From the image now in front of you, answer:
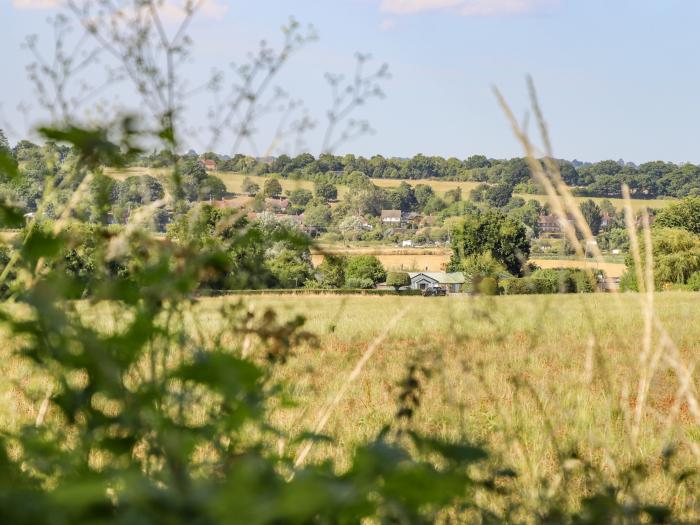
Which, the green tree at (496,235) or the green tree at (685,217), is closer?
the green tree at (685,217)

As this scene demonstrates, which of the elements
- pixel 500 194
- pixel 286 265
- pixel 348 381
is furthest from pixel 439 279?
pixel 348 381

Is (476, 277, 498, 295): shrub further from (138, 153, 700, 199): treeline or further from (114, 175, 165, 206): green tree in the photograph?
(138, 153, 700, 199): treeline

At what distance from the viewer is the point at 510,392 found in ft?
24.1

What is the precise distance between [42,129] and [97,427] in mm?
543

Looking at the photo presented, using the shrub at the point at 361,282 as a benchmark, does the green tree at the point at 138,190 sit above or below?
above

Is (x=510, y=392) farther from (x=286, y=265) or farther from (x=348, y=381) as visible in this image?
(x=348, y=381)

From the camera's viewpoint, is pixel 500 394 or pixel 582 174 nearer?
pixel 500 394

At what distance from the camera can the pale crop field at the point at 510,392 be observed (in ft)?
8.07

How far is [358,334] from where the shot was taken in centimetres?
1485

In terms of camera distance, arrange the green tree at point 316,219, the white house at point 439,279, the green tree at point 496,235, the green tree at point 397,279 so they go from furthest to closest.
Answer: the green tree at point 496,235 < the green tree at point 397,279 < the white house at point 439,279 < the green tree at point 316,219

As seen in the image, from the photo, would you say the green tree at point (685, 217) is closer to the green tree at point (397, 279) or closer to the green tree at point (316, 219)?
the green tree at point (397, 279)

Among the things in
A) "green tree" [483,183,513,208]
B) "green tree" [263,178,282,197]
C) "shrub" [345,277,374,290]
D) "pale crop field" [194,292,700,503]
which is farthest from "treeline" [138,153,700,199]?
"green tree" [263,178,282,197]

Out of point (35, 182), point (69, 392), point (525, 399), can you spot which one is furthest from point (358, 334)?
point (69, 392)

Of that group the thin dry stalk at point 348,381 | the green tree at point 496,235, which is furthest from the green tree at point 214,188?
the green tree at point 496,235
